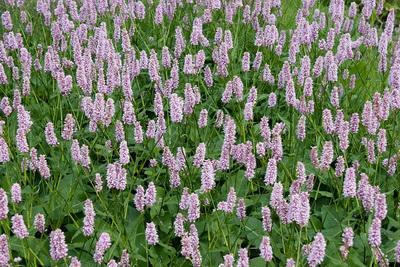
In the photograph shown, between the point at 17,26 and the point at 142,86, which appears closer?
the point at 142,86

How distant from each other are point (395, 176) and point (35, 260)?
2.02 metres

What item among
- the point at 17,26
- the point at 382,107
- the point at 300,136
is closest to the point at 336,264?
the point at 300,136

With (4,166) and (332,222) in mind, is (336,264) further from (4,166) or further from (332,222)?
(4,166)

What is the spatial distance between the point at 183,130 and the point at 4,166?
109cm

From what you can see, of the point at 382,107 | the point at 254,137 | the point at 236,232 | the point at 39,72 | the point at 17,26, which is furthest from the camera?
the point at 17,26

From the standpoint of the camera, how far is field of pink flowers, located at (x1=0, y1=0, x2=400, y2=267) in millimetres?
3010

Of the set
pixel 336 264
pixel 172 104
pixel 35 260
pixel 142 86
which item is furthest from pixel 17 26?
pixel 336 264

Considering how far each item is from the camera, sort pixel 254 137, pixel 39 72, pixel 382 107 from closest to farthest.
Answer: pixel 382 107 < pixel 254 137 < pixel 39 72

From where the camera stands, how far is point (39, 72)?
15.9ft

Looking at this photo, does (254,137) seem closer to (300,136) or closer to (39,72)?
(300,136)

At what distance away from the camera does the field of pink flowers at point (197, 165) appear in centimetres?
301

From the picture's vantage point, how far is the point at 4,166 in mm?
3771

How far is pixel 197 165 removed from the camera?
3.25 metres

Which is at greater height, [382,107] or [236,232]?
[382,107]
